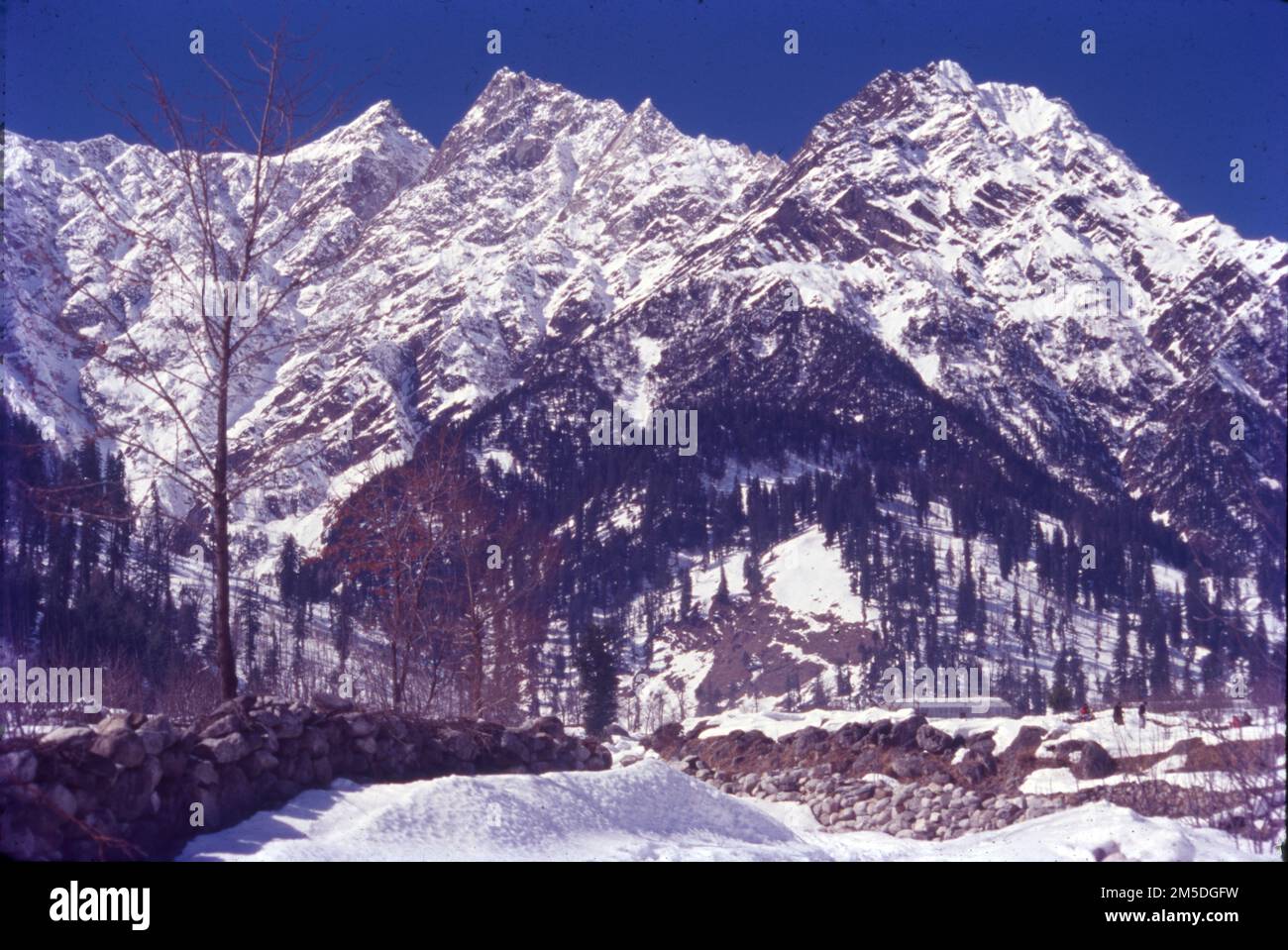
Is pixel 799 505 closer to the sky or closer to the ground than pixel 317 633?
closer to the sky

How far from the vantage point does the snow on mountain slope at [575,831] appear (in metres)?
9.93

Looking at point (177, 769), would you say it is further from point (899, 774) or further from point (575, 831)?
point (899, 774)

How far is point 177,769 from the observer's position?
32.3 feet

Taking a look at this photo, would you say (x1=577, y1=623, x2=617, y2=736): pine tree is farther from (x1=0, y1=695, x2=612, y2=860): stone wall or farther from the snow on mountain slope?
(x1=0, y1=695, x2=612, y2=860): stone wall

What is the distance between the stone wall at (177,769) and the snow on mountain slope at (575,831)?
0.28 m

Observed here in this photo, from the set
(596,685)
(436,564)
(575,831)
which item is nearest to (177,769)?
(575,831)

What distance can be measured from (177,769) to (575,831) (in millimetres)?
3498

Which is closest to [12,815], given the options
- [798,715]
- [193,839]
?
[193,839]

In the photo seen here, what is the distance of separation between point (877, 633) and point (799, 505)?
3746cm

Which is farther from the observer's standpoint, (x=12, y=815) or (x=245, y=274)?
(x=245, y=274)

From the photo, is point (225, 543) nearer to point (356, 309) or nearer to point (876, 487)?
point (356, 309)

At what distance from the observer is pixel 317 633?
81.1m

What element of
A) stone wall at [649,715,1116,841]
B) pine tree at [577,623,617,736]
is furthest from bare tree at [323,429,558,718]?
pine tree at [577,623,617,736]

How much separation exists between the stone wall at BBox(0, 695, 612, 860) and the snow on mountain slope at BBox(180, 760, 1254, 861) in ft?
0.92
